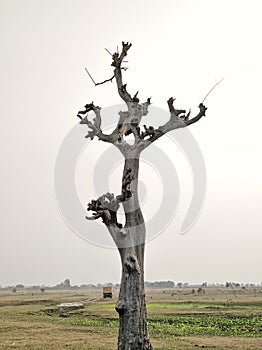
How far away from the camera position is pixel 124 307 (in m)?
16.2

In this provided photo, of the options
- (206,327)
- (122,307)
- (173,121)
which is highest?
(173,121)

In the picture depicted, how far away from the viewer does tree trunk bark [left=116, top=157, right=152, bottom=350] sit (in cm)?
1614

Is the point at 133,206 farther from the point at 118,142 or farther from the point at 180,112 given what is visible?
the point at 180,112

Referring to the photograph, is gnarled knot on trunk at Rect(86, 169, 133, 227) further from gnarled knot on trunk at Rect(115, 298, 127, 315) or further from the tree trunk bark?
gnarled knot on trunk at Rect(115, 298, 127, 315)

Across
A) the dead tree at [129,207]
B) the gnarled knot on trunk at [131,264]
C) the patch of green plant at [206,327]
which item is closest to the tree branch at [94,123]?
the dead tree at [129,207]

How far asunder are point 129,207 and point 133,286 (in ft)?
8.73

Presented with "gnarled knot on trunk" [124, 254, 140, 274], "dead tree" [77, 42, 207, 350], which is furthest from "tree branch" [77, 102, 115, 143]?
"gnarled knot on trunk" [124, 254, 140, 274]

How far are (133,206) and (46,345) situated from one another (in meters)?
9.79

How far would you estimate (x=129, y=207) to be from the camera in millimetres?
17156

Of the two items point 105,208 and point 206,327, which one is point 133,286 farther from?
point 206,327

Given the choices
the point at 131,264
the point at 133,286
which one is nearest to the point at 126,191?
the point at 131,264

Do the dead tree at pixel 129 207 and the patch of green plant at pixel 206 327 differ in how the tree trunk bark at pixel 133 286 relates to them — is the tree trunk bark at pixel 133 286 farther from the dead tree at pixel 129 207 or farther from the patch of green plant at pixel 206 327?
the patch of green plant at pixel 206 327

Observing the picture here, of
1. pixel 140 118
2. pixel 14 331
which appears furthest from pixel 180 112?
pixel 14 331

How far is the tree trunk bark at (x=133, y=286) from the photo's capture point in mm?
16141
